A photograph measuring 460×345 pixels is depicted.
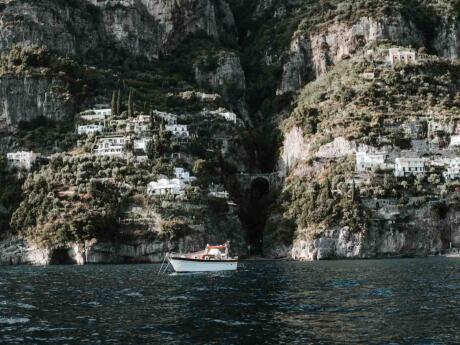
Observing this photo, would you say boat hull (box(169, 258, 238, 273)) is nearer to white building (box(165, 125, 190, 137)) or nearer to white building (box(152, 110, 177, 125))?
white building (box(165, 125, 190, 137))

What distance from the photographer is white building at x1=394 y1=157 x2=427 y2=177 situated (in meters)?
163

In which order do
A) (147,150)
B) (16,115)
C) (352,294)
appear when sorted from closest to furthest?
1. (352,294)
2. (147,150)
3. (16,115)

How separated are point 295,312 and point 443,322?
36.2 feet

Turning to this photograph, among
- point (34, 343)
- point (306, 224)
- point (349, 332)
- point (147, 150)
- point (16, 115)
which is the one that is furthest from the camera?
point (16, 115)

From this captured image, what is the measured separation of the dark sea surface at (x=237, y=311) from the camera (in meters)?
44.4

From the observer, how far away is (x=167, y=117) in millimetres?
197250

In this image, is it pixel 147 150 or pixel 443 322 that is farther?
pixel 147 150

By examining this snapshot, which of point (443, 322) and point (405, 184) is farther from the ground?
point (405, 184)

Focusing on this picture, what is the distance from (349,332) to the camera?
4550 cm

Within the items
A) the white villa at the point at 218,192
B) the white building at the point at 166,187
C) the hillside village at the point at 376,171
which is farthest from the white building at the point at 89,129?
the hillside village at the point at 376,171

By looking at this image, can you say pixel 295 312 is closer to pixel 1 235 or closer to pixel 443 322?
pixel 443 322

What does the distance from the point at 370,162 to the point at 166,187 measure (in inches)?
1869

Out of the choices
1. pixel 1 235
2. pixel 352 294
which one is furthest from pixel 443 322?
pixel 1 235

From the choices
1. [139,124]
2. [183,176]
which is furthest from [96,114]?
[183,176]
